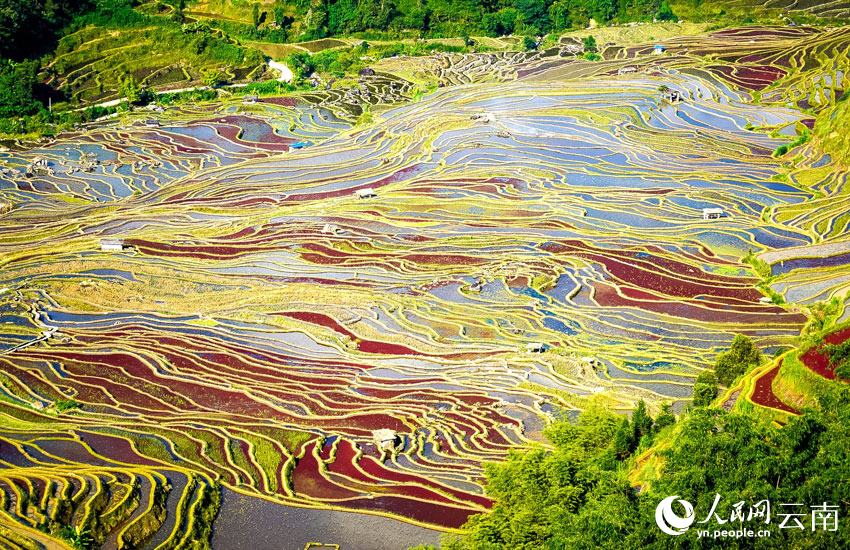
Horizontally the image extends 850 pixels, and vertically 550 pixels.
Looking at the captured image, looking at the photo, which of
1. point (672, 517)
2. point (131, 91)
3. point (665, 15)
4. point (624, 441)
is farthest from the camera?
point (665, 15)

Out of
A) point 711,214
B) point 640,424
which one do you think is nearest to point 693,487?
point 640,424

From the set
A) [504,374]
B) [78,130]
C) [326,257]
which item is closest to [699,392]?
[504,374]

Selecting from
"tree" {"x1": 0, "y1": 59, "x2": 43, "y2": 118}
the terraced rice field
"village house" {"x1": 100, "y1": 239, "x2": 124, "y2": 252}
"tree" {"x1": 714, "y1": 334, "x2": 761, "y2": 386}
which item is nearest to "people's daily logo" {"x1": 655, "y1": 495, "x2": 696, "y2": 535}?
the terraced rice field

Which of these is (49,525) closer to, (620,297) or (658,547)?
(658,547)

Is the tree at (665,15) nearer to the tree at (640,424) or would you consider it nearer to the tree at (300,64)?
the tree at (300,64)

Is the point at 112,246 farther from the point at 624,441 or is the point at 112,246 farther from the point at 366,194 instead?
the point at 624,441

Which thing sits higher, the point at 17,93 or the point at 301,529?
the point at 17,93
